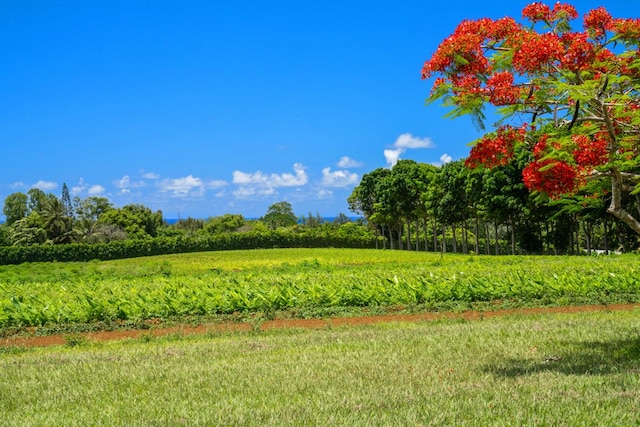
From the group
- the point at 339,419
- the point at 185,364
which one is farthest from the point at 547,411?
the point at 185,364

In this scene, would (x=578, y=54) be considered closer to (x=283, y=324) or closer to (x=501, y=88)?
(x=501, y=88)

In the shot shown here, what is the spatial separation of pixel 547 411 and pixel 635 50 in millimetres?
5453

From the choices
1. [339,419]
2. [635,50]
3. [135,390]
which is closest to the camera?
[339,419]

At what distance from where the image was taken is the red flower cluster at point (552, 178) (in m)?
8.09

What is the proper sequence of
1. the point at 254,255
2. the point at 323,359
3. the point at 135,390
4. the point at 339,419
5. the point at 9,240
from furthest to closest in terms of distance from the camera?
the point at 9,240 → the point at 254,255 → the point at 323,359 → the point at 135,390 → the point at 339,419

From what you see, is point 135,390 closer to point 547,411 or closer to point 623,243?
point 547,411

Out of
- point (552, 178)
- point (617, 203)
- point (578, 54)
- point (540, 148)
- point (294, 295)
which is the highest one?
point (578, 54)

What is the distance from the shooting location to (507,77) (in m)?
8.10

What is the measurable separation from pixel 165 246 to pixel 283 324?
205 feet

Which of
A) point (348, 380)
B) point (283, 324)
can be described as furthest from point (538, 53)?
point (283, 324)

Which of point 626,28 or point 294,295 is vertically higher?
point 626,28

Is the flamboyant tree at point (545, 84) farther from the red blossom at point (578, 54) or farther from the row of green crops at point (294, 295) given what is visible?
the row of green crops at point (294, 295)

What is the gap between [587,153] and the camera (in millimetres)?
8266

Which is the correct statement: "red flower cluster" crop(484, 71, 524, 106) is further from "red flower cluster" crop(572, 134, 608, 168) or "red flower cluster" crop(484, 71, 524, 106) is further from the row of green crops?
the row of green crops
